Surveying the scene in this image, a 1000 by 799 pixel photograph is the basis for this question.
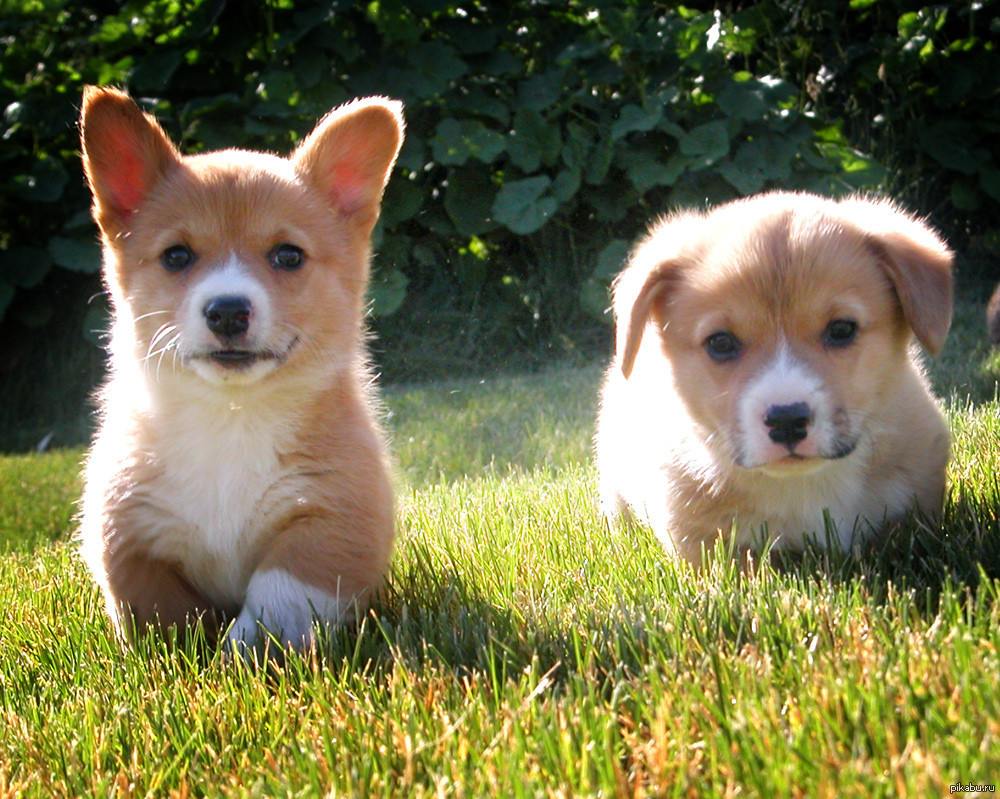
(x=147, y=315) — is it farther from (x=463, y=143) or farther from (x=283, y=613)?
(x=463, y=143)

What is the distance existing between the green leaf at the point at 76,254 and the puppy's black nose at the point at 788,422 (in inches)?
254

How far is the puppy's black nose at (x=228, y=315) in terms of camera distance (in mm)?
2584

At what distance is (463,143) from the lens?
7.06 metres

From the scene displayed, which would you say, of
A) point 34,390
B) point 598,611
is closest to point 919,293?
point 598,611

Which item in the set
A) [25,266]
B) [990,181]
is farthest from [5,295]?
[990,181]

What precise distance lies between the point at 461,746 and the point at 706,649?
0.55m

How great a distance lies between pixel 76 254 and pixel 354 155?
5457mm

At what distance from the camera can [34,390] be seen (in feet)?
28.3

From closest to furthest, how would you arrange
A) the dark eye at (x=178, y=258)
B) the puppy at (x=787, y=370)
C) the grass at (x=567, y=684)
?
1. the grass at (x=567, y=684)
2. the puppy at (x=787, y=370)
3. the dark eye at (x=178, y=258)

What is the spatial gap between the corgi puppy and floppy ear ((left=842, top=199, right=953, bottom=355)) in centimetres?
139

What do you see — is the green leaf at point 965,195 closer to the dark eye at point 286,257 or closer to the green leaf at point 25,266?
the dark eye at point 286,257

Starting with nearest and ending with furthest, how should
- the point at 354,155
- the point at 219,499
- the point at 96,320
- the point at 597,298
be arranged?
the point at 219,499
the point at 354,155
the point at 597,298
the point at 96,320

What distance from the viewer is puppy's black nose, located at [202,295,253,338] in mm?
2584

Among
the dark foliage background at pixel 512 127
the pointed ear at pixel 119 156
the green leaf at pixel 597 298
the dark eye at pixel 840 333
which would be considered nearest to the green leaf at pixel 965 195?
the dark foliage background at pixel 512 127
